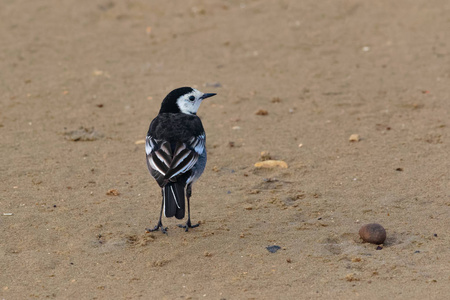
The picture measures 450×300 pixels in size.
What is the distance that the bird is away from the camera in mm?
6082

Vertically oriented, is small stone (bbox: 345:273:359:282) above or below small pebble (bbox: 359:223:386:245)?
below

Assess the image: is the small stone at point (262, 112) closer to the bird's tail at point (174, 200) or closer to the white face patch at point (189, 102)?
the white face patch at point (189, 102)

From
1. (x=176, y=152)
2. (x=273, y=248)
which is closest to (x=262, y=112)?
(x=176, y=152)

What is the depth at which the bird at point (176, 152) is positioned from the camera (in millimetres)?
6082

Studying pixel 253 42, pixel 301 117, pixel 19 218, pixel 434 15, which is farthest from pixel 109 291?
pixel 434 15

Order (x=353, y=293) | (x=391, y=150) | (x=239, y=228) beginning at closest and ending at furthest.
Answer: (x=353, y=293)
(x=239, y=228)
(x=391, y=150)

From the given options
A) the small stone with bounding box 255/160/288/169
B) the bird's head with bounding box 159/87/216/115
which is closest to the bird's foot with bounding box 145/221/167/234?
the bird's head with bounding box 159/87/216/115

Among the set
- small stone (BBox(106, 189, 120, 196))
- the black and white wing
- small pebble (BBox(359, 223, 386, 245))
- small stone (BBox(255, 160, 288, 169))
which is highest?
the black and white wing

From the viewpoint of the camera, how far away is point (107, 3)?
1495 centimetres

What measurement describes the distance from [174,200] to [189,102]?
1.70 meters

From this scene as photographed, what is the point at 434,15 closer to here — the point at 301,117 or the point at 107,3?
the point at 301,117

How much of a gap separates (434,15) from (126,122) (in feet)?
23.5

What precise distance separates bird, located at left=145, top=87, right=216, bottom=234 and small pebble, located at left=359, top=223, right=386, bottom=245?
1.68m

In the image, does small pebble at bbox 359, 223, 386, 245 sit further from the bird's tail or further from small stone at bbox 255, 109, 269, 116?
small stone at bbox 255, 109, 269, 116
